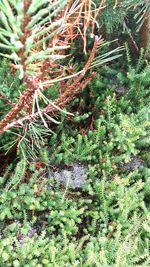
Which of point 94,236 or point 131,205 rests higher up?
point 131,205

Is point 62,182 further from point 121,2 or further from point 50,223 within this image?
point 121,2

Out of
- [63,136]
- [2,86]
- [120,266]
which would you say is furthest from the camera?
[63,136]

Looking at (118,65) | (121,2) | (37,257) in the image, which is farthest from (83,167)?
(121,2)

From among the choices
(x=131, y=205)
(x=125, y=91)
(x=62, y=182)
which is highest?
(x=125, y=91)

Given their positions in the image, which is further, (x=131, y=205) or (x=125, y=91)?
(x=125, y=91)

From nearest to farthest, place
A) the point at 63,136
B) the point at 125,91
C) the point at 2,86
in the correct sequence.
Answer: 1. the point at 2,86
2. the point at 63,136
3. the point at 125,91

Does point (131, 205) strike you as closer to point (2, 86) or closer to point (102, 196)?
point (102, 196)

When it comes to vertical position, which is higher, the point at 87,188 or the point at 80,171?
the point at 80,171
